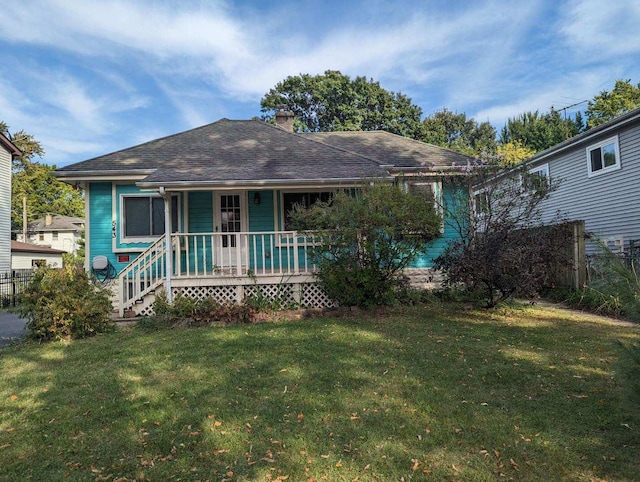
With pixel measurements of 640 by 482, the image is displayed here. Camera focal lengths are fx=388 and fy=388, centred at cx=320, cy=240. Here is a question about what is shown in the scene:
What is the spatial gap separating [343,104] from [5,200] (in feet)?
81.5

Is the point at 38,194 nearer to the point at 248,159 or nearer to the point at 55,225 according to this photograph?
the point at 55,225

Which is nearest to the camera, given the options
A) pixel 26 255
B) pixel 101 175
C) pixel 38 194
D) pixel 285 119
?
pixel 101 175

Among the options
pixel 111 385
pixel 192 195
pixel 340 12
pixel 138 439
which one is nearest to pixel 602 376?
pixel 138 439

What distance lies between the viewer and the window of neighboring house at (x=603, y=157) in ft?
40.8

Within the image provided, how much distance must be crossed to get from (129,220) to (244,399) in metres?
8.08

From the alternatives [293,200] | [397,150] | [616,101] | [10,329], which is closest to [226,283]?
[293,200]

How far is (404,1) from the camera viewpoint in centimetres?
1288

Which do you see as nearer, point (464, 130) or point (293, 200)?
point (293, 200)

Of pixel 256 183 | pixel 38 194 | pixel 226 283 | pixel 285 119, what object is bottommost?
pixel 226 283

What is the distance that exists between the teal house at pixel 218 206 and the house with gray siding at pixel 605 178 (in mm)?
5228

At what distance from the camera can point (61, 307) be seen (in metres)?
6.82

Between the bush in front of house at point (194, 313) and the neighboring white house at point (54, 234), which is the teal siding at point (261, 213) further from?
the neighboring white house at point (54, 234)

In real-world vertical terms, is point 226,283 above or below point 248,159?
below

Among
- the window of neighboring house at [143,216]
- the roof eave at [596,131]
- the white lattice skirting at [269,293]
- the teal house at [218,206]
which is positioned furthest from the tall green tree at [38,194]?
the roof eave at [596,131]
